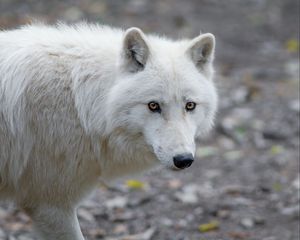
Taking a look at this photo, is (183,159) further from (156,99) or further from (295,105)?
(295,105)

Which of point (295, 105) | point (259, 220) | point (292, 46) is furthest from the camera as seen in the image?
point (292, 46)

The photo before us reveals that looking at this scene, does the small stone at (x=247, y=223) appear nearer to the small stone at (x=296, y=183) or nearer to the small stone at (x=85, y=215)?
the small stone at (x=296, y=183)

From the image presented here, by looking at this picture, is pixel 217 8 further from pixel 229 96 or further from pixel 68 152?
pixel 68 152

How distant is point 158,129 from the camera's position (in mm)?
4840

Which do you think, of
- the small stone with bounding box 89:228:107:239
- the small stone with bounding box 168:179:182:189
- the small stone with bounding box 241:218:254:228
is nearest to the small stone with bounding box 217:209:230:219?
the small stone with bounding box 241:218:254:228

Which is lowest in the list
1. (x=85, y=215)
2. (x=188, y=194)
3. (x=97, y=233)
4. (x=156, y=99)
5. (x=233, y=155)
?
(x=97, y=233)

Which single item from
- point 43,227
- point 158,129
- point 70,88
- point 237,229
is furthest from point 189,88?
point 237,229

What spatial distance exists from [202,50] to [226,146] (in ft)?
12.1

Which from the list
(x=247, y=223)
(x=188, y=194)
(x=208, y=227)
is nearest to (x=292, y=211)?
(x=247, y=223)

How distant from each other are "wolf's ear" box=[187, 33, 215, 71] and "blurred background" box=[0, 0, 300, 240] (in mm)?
1997

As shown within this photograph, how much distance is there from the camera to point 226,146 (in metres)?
8.82

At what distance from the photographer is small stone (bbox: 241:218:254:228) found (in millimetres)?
6730

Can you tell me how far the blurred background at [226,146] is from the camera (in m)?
6.75

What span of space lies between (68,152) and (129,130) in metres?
0.49
